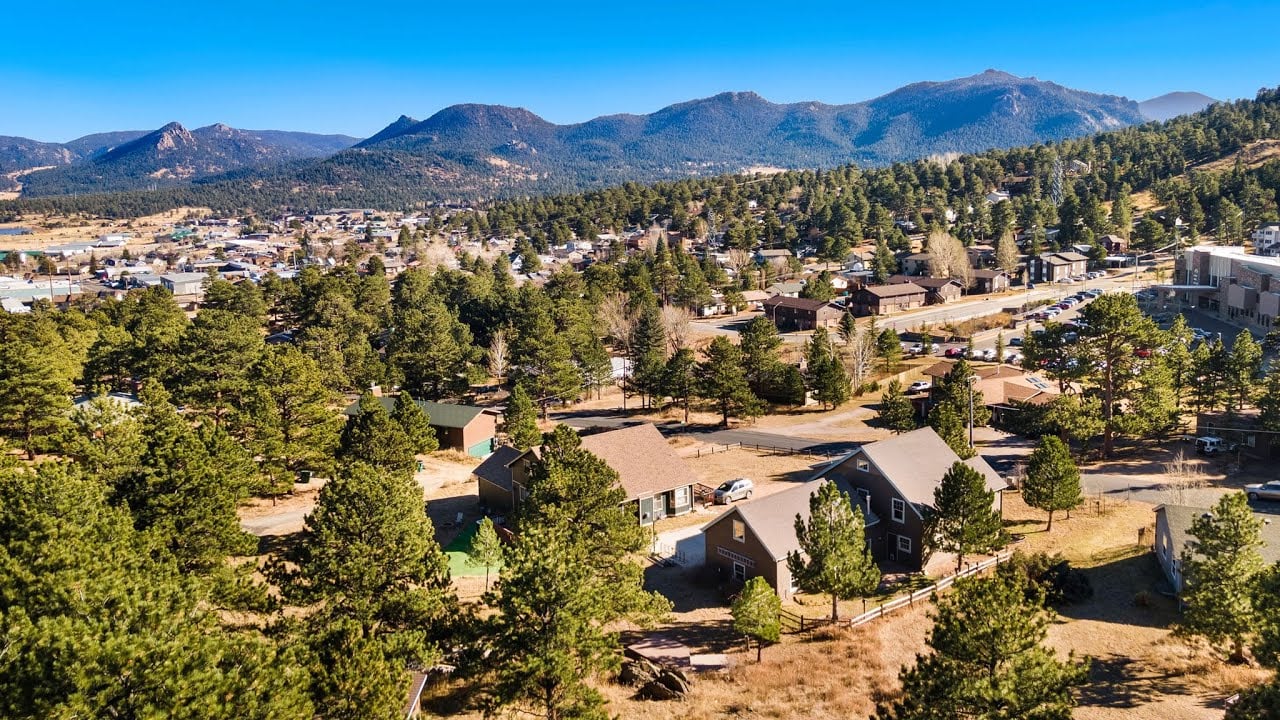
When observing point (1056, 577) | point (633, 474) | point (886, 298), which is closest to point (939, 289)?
point (886, 298)

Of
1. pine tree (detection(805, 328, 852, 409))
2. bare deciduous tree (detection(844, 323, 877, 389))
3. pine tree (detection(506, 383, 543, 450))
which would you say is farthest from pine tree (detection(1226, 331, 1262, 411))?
pine tree (detection(506, 383, 543, 450))

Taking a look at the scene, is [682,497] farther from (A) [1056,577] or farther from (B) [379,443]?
(A) [1056,577]

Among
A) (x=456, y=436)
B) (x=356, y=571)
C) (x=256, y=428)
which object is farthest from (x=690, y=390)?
(x=356, y=571)

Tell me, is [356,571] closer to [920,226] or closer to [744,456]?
[744,456]

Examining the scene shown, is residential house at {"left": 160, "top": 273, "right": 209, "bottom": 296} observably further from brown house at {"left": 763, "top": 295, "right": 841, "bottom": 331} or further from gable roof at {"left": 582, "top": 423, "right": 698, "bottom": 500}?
gable roof at {"left": 582, "top": 423, "right": 698, "bottom": 500}

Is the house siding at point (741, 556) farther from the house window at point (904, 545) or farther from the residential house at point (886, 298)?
the residential house at point (886, 298)

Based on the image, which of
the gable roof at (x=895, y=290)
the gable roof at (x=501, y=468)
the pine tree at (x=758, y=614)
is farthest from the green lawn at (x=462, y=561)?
the gable roof at (x=895, y=290)

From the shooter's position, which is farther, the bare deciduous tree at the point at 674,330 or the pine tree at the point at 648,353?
the bare deciduous tree at the point at 674,330
